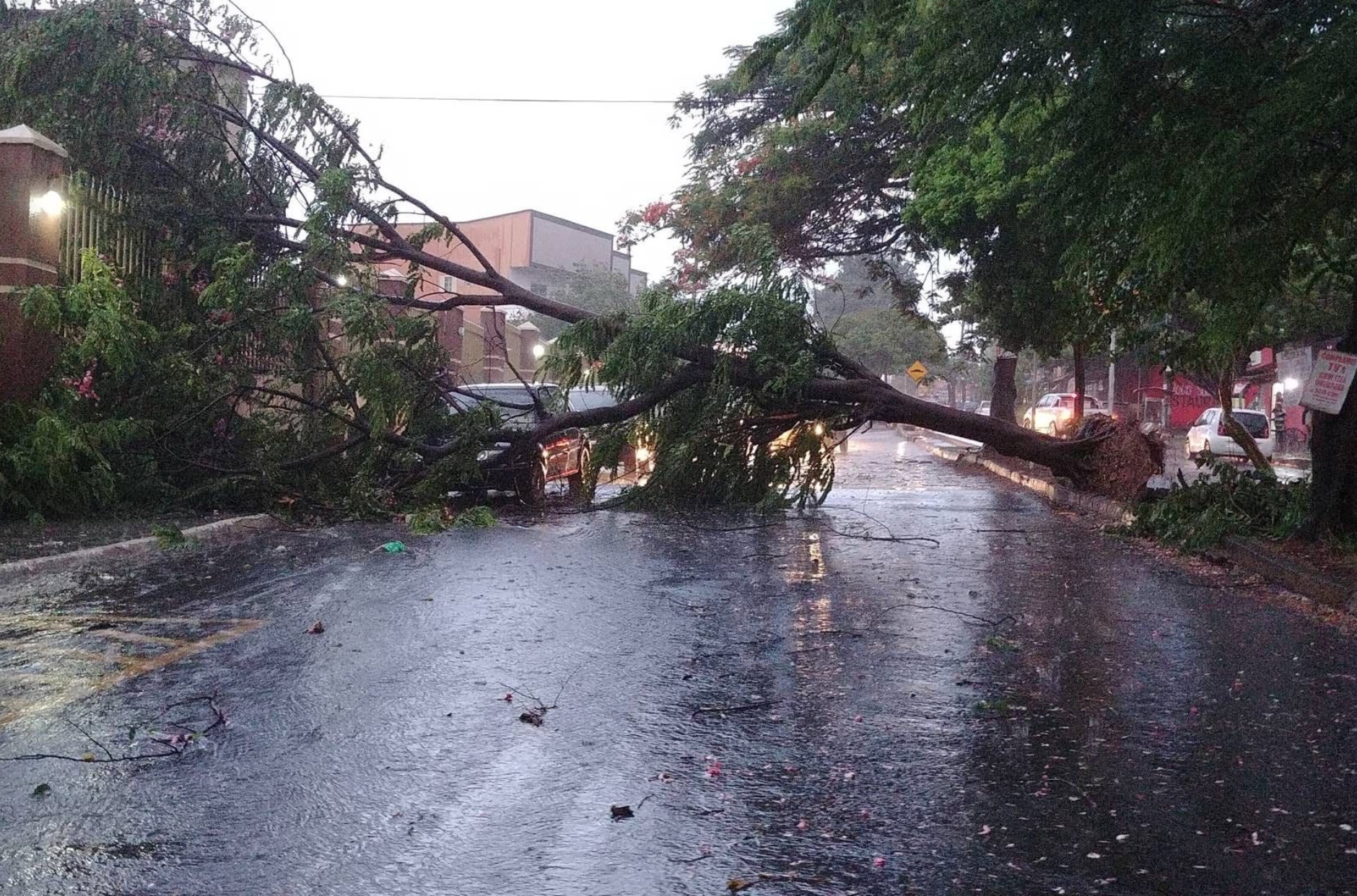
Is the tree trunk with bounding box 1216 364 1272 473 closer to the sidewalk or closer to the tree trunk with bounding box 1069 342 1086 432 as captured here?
the sidewalk

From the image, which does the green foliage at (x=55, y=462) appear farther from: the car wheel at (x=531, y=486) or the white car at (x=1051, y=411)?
the white car at (x=1051, y=411)

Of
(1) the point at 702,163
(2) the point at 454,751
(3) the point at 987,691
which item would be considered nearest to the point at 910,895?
(2) the point at 454,751

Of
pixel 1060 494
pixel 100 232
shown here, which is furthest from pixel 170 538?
pixel 1060 494

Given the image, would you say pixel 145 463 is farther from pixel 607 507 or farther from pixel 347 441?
pixel 607 507

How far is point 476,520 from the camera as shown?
13852mm

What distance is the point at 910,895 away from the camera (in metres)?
3.40

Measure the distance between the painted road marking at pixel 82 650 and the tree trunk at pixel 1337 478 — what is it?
9068mm

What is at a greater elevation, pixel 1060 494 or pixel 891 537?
pixel 1060 494

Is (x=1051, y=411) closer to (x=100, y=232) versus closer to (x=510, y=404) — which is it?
(x=510, y=404)

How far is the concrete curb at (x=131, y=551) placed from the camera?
894cm

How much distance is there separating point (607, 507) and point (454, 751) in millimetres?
11191

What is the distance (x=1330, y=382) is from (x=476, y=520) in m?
8.93

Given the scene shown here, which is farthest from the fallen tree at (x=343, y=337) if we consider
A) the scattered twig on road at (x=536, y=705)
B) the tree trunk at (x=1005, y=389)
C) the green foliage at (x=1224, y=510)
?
the tree trunk at (x=1005, y=389)

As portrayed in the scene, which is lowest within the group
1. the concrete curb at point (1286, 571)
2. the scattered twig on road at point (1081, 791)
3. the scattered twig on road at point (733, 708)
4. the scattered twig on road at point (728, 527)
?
the scattered twig on road at point (728, 527)
